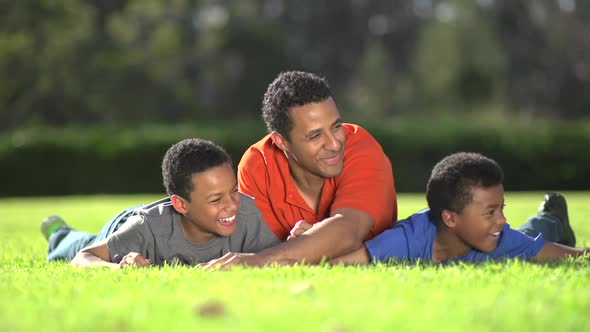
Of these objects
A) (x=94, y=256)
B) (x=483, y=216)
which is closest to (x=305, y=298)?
(x=483, y=216)

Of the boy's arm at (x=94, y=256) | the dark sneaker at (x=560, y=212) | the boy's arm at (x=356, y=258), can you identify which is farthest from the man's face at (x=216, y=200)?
the dark sneaker at (x=560, y=212)

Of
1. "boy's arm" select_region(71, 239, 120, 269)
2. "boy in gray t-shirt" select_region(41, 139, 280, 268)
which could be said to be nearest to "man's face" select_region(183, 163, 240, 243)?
"boy in gray t-shirt" select_region(41, 139, 280, 268)

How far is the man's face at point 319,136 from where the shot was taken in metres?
5.88

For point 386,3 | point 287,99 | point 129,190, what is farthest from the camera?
point 386,3

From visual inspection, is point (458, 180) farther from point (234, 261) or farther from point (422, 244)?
point (234, 261)

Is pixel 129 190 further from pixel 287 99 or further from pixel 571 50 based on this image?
pixel 571 50

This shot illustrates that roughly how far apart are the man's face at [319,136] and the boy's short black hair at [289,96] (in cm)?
4

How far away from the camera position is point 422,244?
241 inches

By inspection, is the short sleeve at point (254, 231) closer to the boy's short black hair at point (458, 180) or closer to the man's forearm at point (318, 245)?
the man's forearm at point (318, 245)

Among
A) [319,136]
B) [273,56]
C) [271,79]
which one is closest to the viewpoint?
[319,136]

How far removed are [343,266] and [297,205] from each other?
1.06 meters

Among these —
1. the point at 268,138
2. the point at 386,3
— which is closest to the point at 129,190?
the point at 268,138

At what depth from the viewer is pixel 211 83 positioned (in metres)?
44.7

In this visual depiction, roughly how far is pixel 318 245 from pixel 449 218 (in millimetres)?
1035
